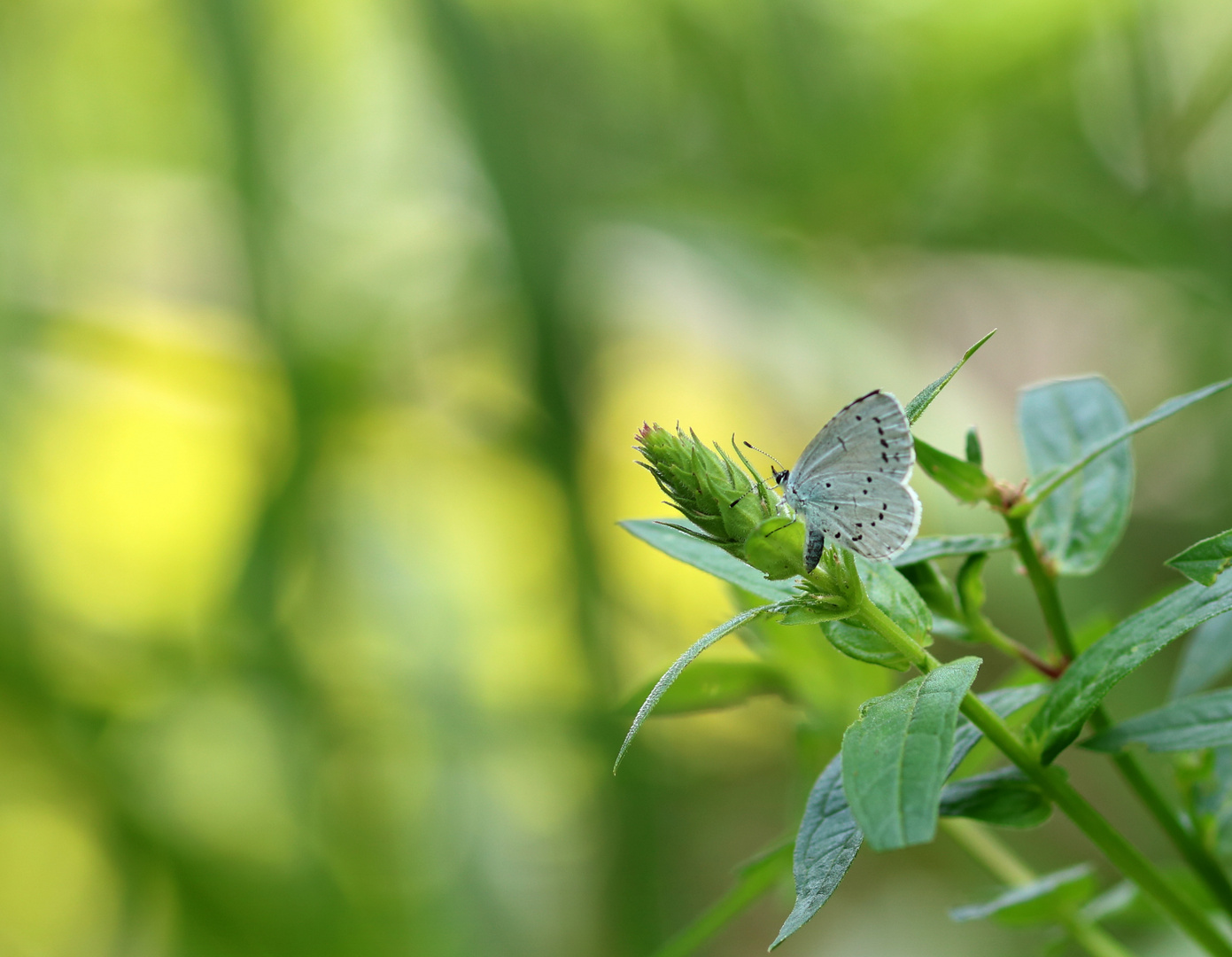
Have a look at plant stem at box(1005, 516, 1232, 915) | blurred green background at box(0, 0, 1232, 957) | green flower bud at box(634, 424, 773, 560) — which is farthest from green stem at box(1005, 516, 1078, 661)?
blurred green background at box(0, 0, 1232, 957)

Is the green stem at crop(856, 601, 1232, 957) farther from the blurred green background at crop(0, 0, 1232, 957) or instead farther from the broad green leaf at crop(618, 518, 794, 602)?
the blurred green background at crop(0, 0, 1232, 957)

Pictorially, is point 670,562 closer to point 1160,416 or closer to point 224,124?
point 224,124

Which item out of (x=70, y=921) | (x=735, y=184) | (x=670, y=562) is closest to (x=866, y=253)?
(x=735, y=184)

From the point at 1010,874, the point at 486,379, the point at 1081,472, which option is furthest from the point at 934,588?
the point at 486,379

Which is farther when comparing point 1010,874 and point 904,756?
point 1010,874

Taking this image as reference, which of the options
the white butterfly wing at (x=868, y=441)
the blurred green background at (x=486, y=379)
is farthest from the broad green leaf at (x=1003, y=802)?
the blurred green background at (x=486, y=379)

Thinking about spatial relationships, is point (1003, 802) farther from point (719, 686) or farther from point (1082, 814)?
point (719, 686)
